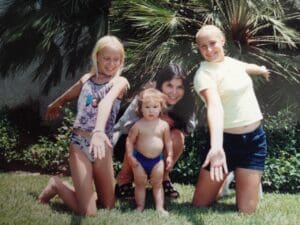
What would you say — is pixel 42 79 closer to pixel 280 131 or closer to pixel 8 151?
pixel 8 151

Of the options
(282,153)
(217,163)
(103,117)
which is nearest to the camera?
(217,163)

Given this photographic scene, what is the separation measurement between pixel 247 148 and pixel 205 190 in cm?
45

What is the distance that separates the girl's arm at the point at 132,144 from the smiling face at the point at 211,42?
701 millimetres

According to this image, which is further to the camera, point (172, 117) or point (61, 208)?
point (172, 117)

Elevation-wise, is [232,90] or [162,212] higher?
Result: [232,90]

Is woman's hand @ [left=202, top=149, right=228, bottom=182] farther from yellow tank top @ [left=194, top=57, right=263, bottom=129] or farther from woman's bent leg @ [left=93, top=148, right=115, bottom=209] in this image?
woman's bent leg @ [left=93, top=148, right=115, bottom=209]

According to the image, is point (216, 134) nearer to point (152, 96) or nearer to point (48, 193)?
point (152, 96)

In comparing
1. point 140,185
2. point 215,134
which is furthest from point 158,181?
point 215,134

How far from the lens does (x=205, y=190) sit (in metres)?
3.73

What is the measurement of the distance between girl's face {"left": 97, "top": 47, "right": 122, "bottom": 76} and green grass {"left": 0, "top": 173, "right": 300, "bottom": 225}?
3.11ft

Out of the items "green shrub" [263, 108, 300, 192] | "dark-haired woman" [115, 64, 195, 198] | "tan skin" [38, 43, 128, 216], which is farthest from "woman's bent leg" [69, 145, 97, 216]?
"green shrub" [263, 108, 300, 192]

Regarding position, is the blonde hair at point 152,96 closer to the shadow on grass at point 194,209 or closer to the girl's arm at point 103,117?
the girl's arm at point 103,117

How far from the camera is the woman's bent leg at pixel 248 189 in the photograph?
354 cm

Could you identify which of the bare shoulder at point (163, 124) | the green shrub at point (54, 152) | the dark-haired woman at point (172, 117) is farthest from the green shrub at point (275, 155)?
the green shrub at point (54, 152)
